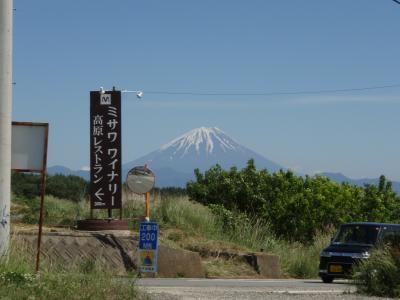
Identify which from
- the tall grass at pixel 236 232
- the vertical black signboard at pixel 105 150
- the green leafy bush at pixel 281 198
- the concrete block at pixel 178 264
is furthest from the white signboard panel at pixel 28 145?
the green leafy bush at pixel 281 198

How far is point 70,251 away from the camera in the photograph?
2281 centimetres

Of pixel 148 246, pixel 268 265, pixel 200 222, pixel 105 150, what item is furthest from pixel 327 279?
pixel 105 150

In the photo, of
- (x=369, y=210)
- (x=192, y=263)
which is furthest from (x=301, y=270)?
(x=369, y=210)

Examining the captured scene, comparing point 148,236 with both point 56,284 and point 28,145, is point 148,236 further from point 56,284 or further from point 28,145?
point 56,284

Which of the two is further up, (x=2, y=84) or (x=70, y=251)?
(x=2, y=84)

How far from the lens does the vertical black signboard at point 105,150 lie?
26016mm

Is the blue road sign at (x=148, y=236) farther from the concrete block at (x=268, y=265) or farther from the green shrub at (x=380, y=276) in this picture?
the green shrub at (x=380, y=276)

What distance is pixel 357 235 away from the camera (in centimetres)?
2431

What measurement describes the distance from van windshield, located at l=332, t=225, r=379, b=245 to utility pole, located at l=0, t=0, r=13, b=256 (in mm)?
12203

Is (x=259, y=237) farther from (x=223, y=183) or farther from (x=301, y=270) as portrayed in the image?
(x=223, y=183)

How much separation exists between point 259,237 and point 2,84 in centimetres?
1761

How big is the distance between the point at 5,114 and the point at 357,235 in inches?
506

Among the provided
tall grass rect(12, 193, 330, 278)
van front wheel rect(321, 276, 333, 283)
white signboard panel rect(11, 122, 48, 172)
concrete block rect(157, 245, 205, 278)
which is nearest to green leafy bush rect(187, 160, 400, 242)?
tall grass rect(12, 193, 330, 278)

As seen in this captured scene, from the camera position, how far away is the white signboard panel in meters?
14.2
